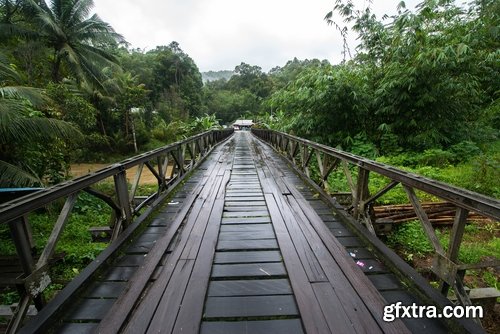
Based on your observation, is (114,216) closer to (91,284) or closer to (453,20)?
(91,284)

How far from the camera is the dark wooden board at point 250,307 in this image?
74.9 inches

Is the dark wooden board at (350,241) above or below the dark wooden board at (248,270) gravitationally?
below

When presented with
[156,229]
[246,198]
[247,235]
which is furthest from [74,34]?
[247,235]

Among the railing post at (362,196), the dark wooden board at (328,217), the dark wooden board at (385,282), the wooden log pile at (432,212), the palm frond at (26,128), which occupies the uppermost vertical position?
the palm frond at (26,128)

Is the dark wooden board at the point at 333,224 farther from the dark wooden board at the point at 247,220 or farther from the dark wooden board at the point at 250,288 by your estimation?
the dark wooden board at the point at 250,288

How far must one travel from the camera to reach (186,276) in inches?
90.6

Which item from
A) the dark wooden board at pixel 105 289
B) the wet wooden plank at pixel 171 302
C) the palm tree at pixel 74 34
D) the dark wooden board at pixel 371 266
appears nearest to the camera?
the wet wooden plank at pixel 171 302

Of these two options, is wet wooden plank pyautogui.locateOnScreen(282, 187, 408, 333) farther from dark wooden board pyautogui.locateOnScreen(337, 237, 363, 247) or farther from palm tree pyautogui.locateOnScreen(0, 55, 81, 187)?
palm tree pyautogui.locateOnScreen(0, 55, 81, 187)

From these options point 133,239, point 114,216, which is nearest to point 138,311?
point 133,239

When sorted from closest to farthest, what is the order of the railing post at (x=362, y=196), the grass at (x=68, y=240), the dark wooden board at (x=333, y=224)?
1. the railing post at (x=362, y=196)
2. the dark wooden board at (x=333, y=224)
3. the grass at (x=68, y=240)

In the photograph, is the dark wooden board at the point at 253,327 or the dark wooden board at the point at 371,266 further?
the dark wooden board at the point at 371,266

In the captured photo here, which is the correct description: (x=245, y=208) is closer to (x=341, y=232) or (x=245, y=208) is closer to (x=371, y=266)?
(x=341, y=232)

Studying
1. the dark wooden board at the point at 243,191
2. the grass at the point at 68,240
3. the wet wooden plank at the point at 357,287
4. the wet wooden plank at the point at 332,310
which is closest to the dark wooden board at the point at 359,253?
the wet wooden plank at the point at 357,287

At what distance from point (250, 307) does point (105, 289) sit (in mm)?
1287
